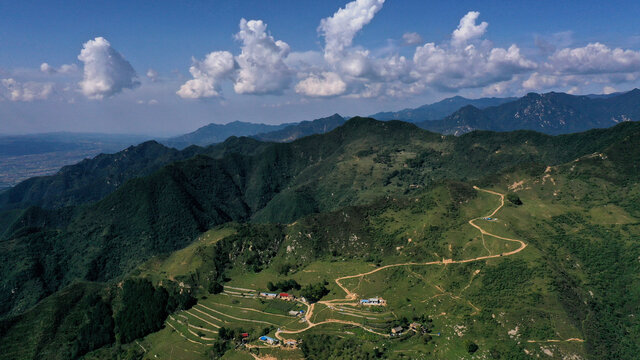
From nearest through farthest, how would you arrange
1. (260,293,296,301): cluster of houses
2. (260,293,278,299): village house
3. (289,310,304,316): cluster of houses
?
(289,310,304,316): cluster of houses, (260,293,296,301): cluster of houses, (260,293,278,299): village house

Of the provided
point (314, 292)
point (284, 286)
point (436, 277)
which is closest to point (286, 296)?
point (284, 286)

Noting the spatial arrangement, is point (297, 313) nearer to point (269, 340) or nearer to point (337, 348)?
point (269, 340)

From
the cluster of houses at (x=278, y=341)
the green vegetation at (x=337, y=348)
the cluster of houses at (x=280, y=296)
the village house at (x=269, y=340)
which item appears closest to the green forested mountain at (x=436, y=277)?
the green vegetation at (x=337, y=348)

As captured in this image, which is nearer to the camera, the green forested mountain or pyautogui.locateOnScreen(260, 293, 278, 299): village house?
the green forested mountain

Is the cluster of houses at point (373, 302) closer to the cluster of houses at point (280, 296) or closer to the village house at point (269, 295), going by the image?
the cluster of houses at point (280, 296)

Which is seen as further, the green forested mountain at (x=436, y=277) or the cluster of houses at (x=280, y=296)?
the cluster of houses at (x=280, y=296)

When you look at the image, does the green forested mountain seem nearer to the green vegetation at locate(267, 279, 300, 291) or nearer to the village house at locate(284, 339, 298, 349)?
the green vegetation at locate(267, 279, 300, 291)

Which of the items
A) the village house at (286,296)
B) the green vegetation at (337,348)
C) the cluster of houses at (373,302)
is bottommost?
the green vegetation at (337,348)

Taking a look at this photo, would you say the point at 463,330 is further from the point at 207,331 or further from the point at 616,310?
the point at 207,331

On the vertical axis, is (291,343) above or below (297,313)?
below

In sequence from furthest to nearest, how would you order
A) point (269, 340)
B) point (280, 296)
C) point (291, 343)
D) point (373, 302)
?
point (280, 296), point (373, 302), point (269, 340), point (291, 343)

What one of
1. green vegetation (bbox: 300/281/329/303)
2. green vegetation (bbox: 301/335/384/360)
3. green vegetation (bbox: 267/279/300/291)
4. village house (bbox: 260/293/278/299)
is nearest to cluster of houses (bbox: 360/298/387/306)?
green vegetation (bbox: 300/281/329/303)
